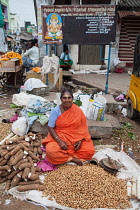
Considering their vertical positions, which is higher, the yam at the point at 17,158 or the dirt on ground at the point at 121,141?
the yam at the point at 17,158

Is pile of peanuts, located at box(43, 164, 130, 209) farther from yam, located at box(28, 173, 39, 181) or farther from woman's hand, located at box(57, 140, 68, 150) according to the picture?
woman's hand, located at box(57, 140, 68, 150)

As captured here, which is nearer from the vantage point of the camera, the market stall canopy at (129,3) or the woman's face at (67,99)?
the woman's face at (67,99)

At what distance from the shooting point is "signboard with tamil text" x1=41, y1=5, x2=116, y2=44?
5.83 metres

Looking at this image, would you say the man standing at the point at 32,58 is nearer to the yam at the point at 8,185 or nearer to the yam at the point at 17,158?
the yam at the point at 17,158

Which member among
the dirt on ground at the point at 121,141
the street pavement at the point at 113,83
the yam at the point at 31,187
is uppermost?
the street pavement at the point at 113,83

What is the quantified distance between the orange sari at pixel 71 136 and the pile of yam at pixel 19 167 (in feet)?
1.03

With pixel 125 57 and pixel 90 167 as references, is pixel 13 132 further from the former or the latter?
pixel 125 57

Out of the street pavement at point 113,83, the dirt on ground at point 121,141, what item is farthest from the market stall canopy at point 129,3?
the dirt on ground at point 121,141

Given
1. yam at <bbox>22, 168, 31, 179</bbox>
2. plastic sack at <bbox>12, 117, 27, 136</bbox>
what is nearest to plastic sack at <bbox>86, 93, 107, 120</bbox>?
plastic sack at <bbox>12, 117, 27, 136</bbox>

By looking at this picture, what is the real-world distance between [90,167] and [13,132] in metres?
1.82

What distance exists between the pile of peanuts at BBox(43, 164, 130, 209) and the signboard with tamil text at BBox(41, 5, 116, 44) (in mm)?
4437

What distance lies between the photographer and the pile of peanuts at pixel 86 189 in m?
2.46

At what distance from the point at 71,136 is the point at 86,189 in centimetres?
86

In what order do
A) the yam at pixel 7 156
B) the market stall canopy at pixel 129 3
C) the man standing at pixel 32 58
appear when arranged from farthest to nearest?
the market stall canopy at pixel 129 3
the man standing at pixel 32 58
the yam at pixel 7 156
